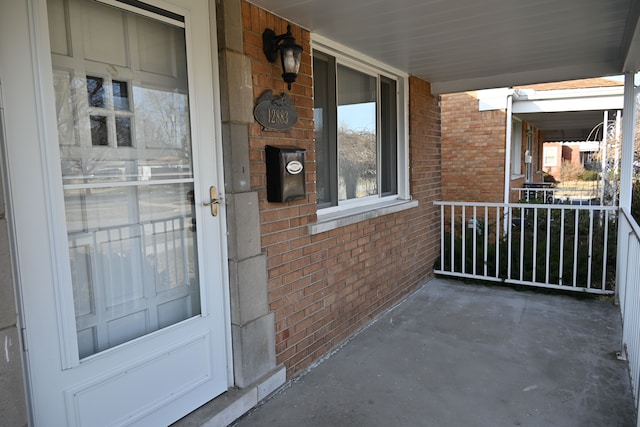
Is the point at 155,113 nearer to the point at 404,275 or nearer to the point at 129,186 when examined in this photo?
the point at 129,186

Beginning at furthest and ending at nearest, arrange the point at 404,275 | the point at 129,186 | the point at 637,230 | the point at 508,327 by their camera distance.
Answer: the point at 404,275 → the point at 508,327 → the point at 637,230 → the point at 129,186

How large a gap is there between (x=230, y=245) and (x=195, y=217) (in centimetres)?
25

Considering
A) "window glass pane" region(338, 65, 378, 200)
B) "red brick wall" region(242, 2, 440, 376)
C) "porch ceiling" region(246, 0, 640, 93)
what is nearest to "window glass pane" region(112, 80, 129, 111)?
"red brick wall" region(242, 2, 440, 376)

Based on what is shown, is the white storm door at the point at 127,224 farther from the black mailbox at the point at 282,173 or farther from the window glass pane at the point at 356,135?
the window glass pane at the point at 356,135

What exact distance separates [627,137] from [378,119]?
91.9 inches

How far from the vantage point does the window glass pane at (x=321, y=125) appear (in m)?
3.27

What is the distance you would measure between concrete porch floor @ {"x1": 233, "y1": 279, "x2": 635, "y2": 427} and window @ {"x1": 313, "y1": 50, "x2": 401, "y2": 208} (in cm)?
122

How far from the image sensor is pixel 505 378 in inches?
109

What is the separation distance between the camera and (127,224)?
195 cm

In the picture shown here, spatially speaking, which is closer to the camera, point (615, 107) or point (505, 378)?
point (505, 378)

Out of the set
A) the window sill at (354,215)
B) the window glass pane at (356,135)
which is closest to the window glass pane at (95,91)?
the window sill at (354,215)

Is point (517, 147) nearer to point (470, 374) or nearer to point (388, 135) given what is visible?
point (388, 135)

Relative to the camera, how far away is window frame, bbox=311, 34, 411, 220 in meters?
3.30

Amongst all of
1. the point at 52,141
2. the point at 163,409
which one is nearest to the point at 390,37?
the point at 52,141
